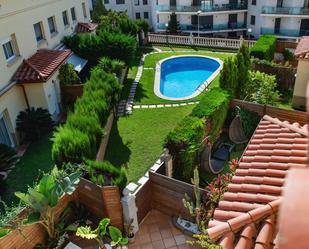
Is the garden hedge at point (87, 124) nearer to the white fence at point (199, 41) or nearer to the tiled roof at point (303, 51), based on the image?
the tiled roof at point (303, 51)

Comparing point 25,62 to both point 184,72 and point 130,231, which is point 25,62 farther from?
point 184,72

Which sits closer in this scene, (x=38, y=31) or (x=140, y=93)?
(x=38, y=31)

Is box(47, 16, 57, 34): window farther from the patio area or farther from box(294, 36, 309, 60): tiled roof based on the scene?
the patio area

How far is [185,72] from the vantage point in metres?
35.9

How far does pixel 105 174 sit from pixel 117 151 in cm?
597

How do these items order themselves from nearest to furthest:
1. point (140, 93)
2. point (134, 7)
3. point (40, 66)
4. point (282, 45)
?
1. point (40, 66)
2. point (140, 93)
3. point (282, 45)
4. point (134, 7)

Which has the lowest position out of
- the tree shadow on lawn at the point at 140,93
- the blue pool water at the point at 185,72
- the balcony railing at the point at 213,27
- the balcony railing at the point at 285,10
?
the blue pool water at the point at 185,72

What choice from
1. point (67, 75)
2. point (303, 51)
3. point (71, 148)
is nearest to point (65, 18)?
point (67, 75)

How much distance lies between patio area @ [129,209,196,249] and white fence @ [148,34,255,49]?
95.6 ft

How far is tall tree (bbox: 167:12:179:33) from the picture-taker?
48781mm

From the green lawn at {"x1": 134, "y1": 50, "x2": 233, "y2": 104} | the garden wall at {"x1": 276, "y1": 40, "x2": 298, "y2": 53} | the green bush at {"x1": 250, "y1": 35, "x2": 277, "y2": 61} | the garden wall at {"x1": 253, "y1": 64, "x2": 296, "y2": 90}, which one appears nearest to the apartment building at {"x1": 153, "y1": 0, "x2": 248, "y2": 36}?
the green lawn at {"x1": 134, "y1": 50, "x2": 233, "y2": 104}

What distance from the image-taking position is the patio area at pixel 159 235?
12656mm

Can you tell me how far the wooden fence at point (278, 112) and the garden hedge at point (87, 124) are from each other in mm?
7959

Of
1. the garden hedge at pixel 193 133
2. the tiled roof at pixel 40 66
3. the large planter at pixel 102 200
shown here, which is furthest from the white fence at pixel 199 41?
the large planter at pixel 102 200
